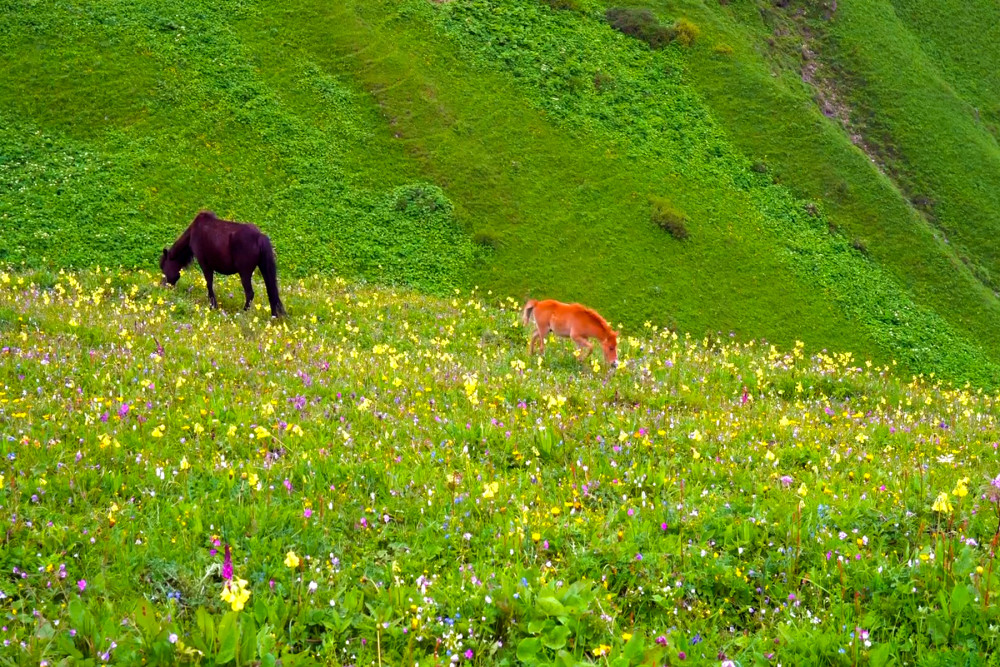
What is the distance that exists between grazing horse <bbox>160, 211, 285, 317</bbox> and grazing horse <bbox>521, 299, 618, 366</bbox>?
21.7 ft

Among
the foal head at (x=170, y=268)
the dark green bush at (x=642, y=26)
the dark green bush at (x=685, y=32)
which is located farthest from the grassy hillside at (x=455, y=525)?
the dark green bush at (x=685, y=32)

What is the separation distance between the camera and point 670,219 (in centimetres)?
4166

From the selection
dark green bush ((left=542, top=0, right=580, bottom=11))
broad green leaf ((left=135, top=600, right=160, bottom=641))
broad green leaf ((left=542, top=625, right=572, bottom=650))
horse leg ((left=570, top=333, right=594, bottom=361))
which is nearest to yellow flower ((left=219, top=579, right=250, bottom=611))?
broad green leaf ((left=135, top=600, right=160, bottom=641))

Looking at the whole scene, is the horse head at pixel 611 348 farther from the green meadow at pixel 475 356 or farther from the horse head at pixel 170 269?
the horse head at pixel 170 269

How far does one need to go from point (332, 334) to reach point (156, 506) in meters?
11.0

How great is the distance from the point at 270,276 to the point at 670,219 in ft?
92.1

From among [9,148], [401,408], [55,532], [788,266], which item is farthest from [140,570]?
[788,266]

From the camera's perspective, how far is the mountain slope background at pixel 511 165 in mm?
35594

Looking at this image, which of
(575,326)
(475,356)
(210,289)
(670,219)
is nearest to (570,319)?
(575,326)

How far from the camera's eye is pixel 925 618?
5.18 meters

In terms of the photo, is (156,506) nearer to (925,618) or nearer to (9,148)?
(925,618)

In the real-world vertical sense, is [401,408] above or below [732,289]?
above

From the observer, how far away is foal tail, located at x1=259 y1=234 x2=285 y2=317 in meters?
18.6

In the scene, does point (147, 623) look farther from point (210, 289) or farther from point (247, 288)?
point (210, 289)
